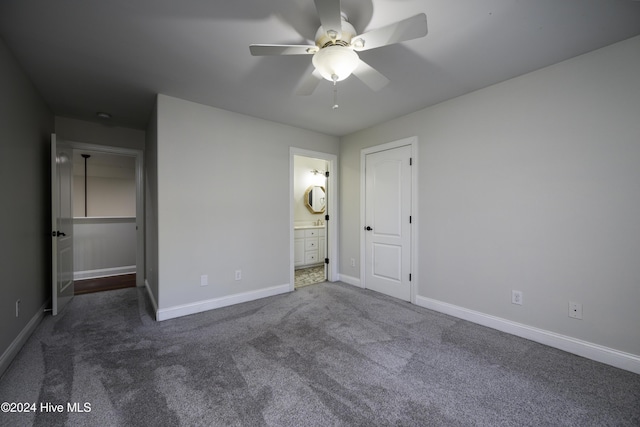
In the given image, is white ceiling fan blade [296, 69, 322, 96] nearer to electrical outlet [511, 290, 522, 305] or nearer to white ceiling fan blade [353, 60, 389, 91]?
white ceiling fan blade [353, 60, 389, 91]

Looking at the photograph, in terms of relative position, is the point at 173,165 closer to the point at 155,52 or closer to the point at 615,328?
the point at 155,52

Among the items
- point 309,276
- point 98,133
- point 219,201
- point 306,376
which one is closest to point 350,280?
point 309,276

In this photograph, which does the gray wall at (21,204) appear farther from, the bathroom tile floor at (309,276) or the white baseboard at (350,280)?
the white baseboard at (350,280)

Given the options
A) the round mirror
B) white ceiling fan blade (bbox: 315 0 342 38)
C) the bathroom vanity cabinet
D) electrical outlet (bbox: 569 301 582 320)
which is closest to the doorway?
the bathroom vanity cabinet

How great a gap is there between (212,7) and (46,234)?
3.23 metres

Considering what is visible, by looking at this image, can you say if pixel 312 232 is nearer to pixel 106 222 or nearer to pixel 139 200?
pixel 139 200

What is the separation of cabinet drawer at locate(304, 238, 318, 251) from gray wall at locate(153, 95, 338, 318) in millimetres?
1539

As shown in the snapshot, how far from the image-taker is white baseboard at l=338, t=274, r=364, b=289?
411 centimetres

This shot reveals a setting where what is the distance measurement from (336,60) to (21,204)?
116 inches

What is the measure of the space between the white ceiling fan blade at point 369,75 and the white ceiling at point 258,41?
23 cm

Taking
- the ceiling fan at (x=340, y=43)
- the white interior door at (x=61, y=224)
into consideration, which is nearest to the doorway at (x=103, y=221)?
the white interior door at (x=61, y=224)

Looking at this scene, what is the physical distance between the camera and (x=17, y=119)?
7.41ft

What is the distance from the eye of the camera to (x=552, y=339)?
2268mm

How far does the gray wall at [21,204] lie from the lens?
6.52 ft
